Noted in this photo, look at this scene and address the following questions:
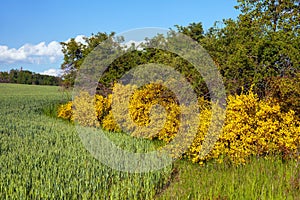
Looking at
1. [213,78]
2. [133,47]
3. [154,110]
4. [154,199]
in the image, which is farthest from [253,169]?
[133,47]

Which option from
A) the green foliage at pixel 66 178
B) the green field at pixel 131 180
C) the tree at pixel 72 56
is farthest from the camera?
the tree at pixel 72 56

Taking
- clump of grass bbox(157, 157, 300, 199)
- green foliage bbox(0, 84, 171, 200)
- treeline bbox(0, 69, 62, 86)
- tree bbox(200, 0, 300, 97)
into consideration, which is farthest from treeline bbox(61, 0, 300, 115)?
treeline bbox(0, 69, 62, 86)

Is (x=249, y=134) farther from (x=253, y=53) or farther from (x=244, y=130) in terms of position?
(x=253, y=53)

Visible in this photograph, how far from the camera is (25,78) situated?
3691 inches

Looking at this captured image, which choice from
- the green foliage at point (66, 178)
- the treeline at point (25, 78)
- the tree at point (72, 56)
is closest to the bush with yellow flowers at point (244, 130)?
the green foliage at point (66, 178)

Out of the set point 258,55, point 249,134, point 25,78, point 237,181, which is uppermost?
point 25,78

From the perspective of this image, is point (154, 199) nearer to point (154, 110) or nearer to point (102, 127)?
point (154, 110)

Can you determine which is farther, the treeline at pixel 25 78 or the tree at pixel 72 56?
the treeline at pixel 25 78

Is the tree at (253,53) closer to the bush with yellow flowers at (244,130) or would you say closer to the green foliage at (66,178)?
the bush with yellow flowers at (244,130)

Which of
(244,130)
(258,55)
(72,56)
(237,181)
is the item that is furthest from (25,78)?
(237,181)

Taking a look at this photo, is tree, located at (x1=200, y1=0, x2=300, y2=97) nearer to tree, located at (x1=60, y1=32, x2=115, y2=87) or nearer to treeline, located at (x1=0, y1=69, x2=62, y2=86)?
tree, located at (x1=60, y1=32, x2=115, y2=87)

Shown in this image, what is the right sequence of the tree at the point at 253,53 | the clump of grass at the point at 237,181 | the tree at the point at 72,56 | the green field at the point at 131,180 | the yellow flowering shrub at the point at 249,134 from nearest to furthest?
the green field at the point at 131,180
the clump of grass at the point at 237,181
the yellow flowering shrub at the point at 249,134
the tree at the point at 253,53
the tree at the point at 72,56

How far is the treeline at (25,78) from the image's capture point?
93.4m

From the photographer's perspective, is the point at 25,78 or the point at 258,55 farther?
the point at 25,78
